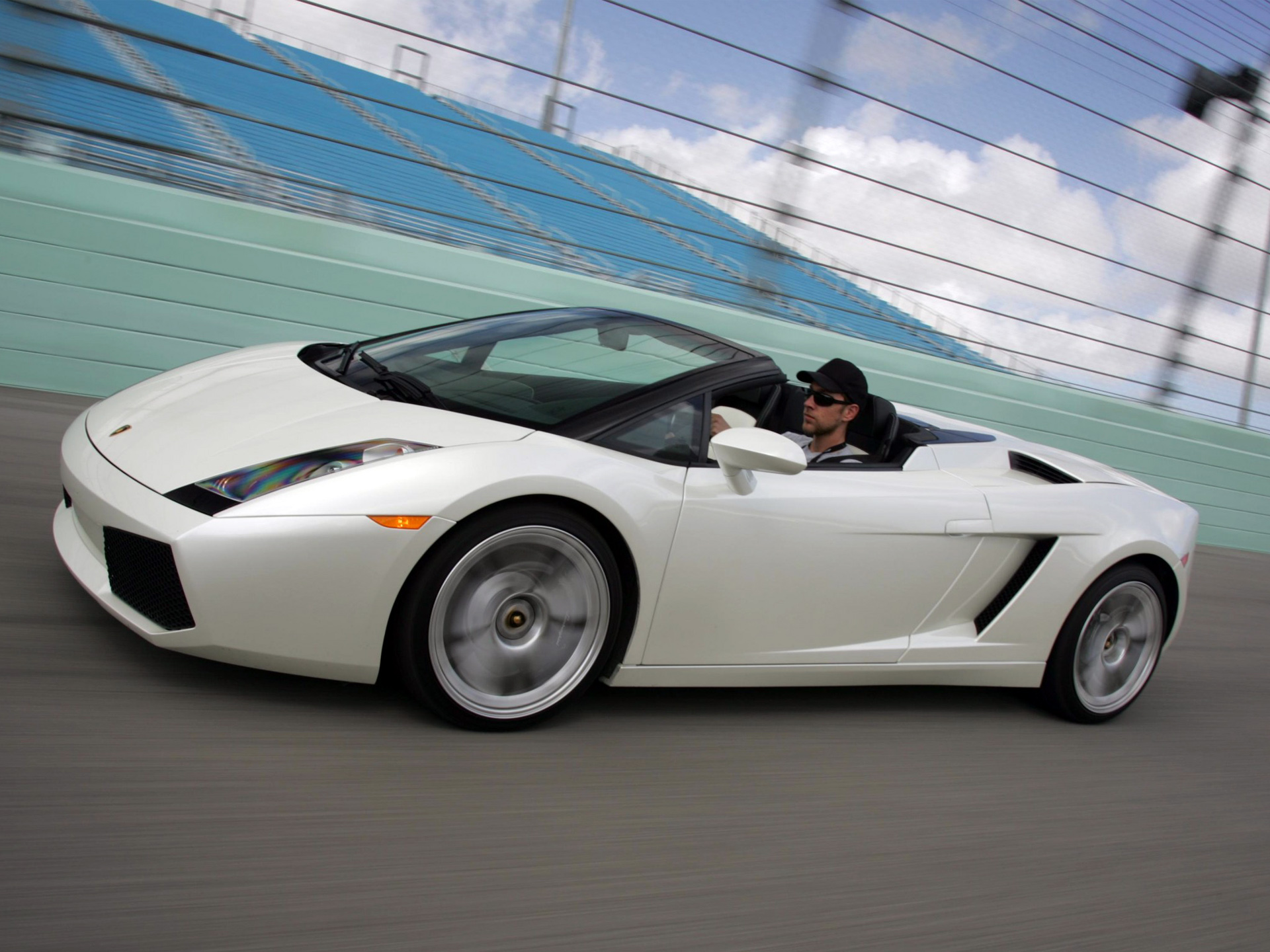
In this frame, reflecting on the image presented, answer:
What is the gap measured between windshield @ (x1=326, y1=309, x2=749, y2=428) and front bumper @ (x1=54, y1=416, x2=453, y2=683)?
1.85 feet

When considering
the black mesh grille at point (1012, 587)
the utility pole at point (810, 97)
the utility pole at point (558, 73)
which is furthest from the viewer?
the utility pole at point (810, 97)

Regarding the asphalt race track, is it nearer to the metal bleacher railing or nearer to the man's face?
the man's face

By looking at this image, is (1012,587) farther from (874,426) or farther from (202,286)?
(202,286)

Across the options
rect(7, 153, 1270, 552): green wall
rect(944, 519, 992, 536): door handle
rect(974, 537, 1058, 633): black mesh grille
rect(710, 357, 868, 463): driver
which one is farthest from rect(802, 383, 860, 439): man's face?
rect(7, 153, 1270, 552): green wall

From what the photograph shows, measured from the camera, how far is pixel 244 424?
267 centimetres

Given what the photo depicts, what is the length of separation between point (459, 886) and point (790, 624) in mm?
1239

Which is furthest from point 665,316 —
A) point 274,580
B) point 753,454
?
point 274,580

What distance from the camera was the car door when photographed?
2.78m

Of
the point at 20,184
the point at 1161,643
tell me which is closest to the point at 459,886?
the point at 1161,643

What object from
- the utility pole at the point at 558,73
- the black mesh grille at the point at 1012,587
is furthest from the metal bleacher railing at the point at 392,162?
the black mesh grille at the point at 1012,587

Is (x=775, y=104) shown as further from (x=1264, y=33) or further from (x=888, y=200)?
(x=1264, y=33)

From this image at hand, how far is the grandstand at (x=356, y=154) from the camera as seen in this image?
551 cm

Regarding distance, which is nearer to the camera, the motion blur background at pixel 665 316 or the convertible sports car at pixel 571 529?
the motion blur background at pixel 665 316

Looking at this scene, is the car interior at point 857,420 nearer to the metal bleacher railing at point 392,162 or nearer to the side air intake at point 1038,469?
the side air intake at point 1038,469
